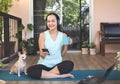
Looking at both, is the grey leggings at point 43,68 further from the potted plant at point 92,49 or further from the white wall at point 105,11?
the white wall at point 105,11

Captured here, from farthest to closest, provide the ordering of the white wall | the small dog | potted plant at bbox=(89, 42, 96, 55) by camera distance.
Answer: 1. the white wall
2. potted plant at bbox=(89, 42, 96, 55)
3. the small dog

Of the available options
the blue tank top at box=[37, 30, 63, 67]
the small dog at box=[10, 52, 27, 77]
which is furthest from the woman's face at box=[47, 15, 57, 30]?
the small dog at box=[10, 52, 27, 77]

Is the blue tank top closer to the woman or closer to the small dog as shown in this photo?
the woman

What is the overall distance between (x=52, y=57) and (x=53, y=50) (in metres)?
0.11

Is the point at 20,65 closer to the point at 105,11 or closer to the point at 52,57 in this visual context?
the point at 52,57

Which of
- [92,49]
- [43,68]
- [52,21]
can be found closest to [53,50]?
[43,68]

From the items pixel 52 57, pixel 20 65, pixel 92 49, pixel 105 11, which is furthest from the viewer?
pixel 105 11

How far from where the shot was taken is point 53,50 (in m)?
4.12

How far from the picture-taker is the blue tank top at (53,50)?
13.5ft

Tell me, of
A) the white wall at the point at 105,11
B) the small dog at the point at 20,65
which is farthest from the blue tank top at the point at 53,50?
the white wall at the point at 105,11

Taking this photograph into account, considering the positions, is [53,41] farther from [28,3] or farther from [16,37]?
[28,3]

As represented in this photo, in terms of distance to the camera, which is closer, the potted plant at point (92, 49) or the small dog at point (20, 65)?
the small dog at point (20, 65)

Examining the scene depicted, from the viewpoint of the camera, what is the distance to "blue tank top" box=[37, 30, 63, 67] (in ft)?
13.5

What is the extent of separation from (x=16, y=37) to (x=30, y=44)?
0.43 meters
